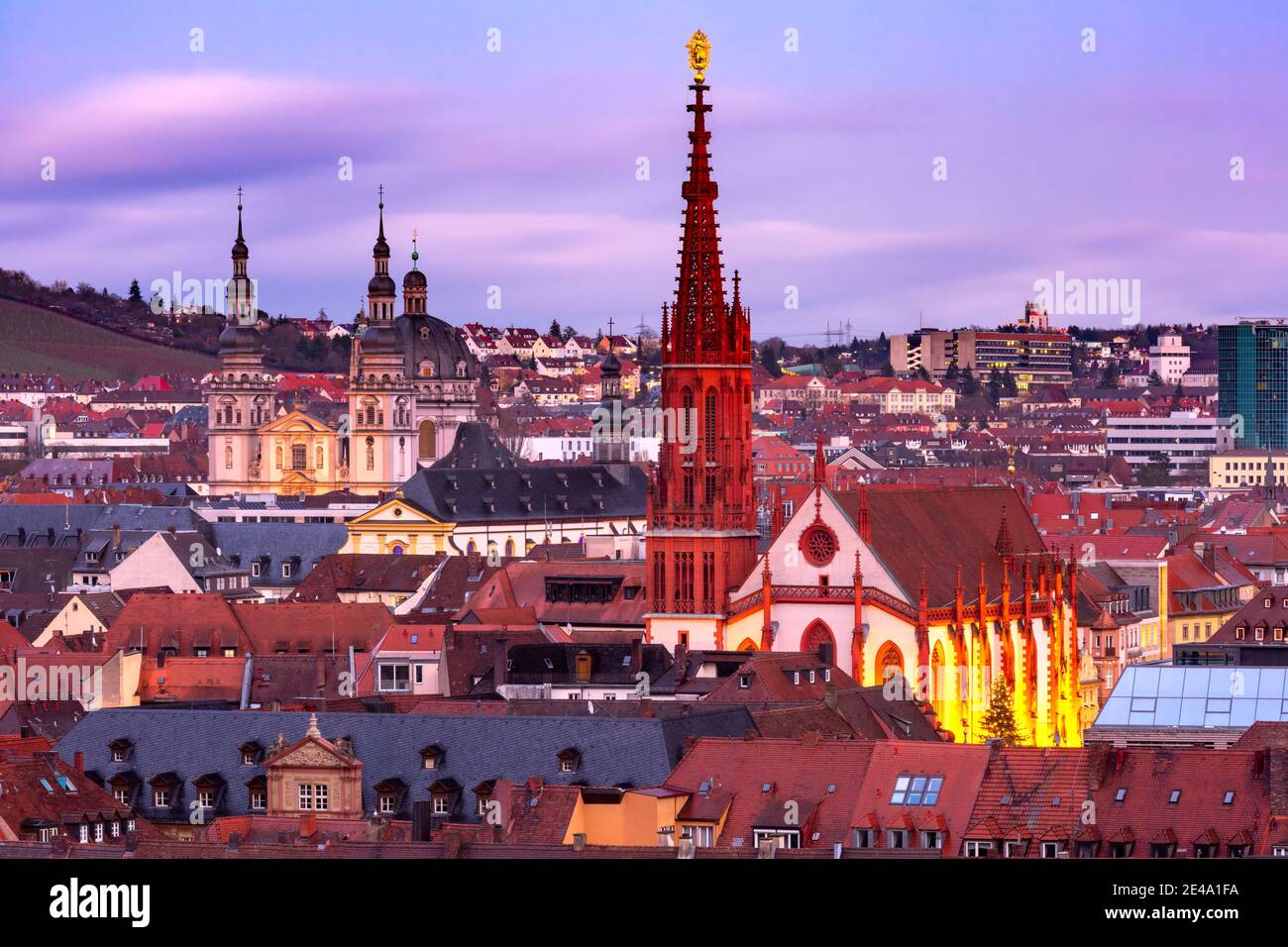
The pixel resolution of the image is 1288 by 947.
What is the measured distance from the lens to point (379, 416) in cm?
16888

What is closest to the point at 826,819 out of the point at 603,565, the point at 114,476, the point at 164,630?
the point at 164,630

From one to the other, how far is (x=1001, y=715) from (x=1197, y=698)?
18742 mm

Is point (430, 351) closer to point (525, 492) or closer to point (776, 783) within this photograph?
point (525, 492)

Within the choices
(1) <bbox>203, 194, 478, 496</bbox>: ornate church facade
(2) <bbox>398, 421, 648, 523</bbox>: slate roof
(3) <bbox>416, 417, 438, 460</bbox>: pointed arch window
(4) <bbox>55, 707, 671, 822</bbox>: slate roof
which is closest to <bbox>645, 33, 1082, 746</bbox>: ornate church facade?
(4) <bbox>55, 707, 671, 822</bbox>: slate roof

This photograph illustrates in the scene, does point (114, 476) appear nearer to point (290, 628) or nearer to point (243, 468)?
point (243, 468)

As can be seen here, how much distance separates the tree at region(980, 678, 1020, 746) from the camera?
6981cm

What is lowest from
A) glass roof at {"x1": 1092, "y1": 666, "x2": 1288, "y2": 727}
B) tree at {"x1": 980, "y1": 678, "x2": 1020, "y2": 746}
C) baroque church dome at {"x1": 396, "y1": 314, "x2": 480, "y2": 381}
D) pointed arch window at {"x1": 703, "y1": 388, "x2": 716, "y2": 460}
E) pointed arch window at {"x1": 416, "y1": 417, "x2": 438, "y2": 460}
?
tree at {"x1": 980, "y1": 678, "x2": 1020, "y2": 746}

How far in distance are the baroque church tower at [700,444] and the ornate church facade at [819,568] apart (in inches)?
1.4

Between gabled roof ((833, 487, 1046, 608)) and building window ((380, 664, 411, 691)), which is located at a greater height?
gabled roof ((833, 487, 1046, 608))

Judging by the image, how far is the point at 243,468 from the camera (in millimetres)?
171000

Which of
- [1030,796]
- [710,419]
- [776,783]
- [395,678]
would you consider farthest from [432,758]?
[710,419]

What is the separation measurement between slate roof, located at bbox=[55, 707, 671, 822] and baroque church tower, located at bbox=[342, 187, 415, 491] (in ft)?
368

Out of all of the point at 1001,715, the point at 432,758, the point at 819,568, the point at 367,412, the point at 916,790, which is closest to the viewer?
the point at 916,790

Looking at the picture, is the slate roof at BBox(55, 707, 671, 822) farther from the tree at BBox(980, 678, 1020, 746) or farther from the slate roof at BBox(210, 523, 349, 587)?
the slate roof at BBox(210, 523, 349, 587)
